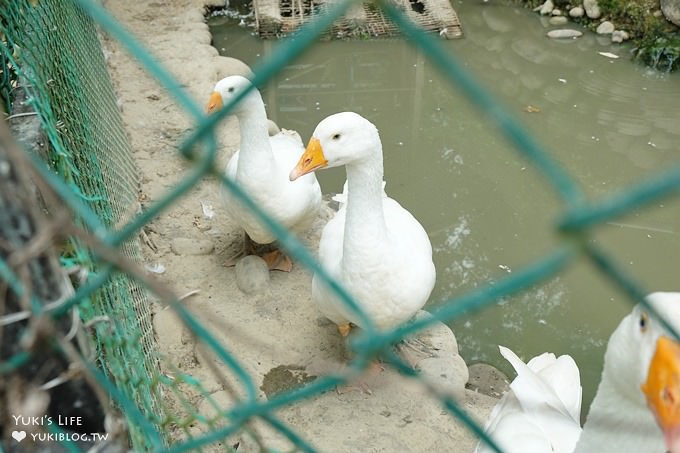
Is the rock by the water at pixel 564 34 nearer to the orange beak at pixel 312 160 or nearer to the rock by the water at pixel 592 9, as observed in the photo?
the rock by the water at pixel 592 9

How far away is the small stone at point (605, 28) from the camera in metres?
5.67

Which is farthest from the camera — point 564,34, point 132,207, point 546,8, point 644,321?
point 546,8

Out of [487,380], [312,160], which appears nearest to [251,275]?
[312,160]

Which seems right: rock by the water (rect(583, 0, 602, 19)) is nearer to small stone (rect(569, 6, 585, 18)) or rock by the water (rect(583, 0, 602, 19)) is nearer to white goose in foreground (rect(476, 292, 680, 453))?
small stone (rect(569, 6, 585, 18))

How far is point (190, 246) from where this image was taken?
11.3 feet

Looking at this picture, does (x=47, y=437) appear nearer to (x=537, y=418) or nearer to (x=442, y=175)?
(x=537, y=418)

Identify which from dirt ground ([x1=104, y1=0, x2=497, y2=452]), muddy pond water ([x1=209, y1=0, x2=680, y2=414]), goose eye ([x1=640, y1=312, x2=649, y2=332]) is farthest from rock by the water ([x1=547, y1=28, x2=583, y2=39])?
goose eye ([x1=640, y1=312, x2=649, y2=332])

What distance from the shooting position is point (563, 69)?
5.35m

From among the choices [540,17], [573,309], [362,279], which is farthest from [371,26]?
[362,279]

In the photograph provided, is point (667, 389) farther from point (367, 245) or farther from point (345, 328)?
point (345, 328)

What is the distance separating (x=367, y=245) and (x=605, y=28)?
415 cm

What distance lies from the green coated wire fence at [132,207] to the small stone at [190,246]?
25cm

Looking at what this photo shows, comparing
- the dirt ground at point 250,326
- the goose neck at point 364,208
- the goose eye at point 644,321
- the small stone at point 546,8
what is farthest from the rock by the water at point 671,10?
the goose eye at point 644,321

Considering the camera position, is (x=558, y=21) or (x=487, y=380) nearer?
(x=487, y=380)
